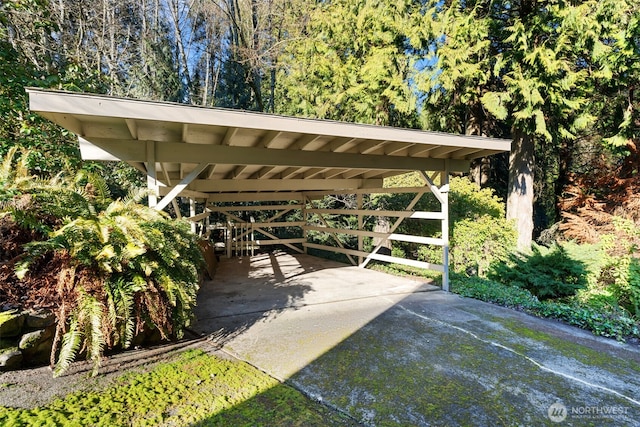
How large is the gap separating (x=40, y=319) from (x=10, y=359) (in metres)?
0.29

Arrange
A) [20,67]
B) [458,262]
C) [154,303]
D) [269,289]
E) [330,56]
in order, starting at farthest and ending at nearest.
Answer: [330,56] < [458,262] < [269,289] < [20,67] < [154,303]

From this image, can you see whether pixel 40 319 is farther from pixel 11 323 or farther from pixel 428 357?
pixel 428 357

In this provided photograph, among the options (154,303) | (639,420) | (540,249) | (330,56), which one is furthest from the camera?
(330,56)

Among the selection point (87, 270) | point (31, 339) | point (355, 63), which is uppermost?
point (355, 63)

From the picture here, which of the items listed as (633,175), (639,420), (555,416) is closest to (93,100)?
(555,416)

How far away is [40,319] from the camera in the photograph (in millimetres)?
2389

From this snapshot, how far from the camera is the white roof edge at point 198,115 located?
8.61 feet

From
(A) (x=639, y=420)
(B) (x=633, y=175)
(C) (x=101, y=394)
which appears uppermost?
(B) (x=633, y=175)

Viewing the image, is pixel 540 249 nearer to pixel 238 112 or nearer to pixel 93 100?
pixel 238 112

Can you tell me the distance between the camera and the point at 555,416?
205 cm

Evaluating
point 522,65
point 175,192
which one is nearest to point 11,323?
point 175,192

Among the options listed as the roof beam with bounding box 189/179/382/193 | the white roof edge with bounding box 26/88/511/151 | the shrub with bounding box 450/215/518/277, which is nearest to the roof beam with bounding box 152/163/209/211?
the white roof edge with bounding box 26/88/511/151

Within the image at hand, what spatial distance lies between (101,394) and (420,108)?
9.32 meters

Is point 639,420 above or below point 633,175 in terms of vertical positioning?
below
